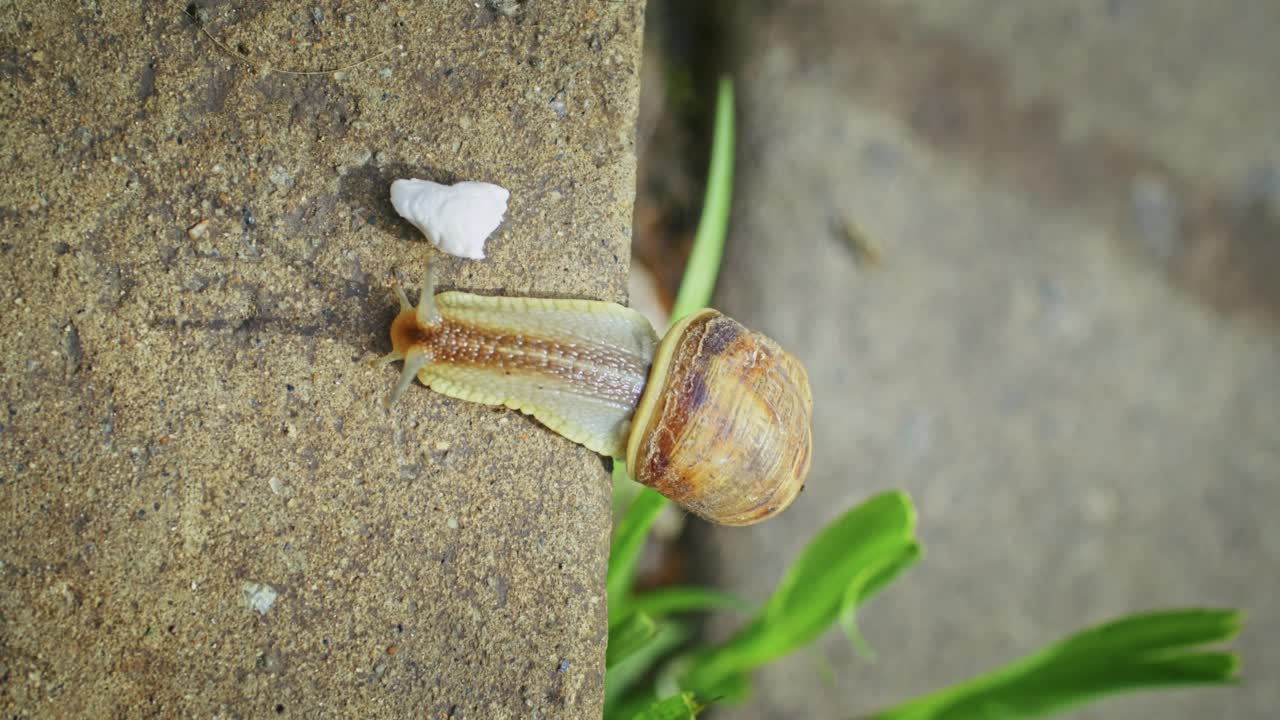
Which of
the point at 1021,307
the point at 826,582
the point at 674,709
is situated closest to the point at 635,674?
the point at 826,582

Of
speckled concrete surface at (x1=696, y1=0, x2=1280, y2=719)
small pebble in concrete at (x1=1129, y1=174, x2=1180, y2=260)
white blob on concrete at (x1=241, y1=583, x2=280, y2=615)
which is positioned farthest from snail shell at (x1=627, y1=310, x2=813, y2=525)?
small pebble in concrete at (x1=1129, y1=174, x2=1180, y2=260)

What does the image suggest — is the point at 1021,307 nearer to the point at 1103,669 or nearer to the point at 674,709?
the point at 1103,669

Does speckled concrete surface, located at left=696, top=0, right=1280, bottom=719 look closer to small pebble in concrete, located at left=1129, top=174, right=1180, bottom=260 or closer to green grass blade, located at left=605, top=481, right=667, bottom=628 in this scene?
small pebble in concrete, located at left=1129, top=174, right=1180, bottom=260

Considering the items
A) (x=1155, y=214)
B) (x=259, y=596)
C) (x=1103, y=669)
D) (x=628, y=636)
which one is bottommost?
(x=259, y=596)

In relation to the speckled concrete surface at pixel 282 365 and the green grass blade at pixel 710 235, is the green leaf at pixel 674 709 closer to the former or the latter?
the speckled concrete surface at pixel 282 365

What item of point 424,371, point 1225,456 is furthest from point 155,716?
point 1225,456

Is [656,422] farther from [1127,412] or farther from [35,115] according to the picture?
[1127,412]
